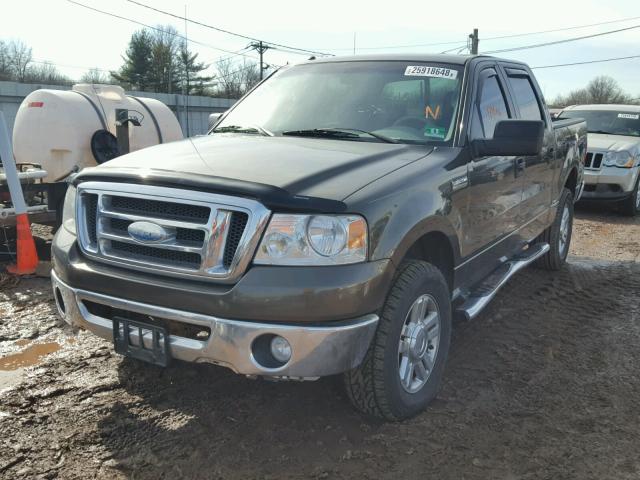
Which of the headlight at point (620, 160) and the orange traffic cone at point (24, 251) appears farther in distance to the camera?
the headlight at point (620, 160)

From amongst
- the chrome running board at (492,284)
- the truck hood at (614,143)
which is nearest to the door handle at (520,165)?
the chrome running board at (492,284)

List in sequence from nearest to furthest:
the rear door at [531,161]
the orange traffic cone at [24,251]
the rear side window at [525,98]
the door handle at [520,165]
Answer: the door handle at [520,165] → the rear door at [531,161] → the rear side window at [525,98] → the orange traffic cone at [24,251]

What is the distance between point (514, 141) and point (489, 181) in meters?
0.40

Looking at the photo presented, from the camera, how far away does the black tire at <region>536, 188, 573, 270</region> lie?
6.05 m

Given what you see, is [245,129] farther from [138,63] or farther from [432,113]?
[138,63]

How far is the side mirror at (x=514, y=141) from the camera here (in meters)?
3.44

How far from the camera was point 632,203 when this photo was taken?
10078 millimetres

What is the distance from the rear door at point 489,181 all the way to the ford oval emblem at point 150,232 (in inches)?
68.7

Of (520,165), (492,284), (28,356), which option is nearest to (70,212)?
(28,356)

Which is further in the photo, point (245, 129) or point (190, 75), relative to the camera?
point (190, 75)

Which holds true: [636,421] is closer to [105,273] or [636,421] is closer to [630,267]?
[105,273]

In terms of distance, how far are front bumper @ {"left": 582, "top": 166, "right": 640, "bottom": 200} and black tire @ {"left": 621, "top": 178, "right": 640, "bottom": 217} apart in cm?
14

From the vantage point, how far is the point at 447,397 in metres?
3.45

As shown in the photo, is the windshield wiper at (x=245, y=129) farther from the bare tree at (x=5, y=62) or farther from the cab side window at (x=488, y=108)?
the bare tree at (x=5, y=62)
